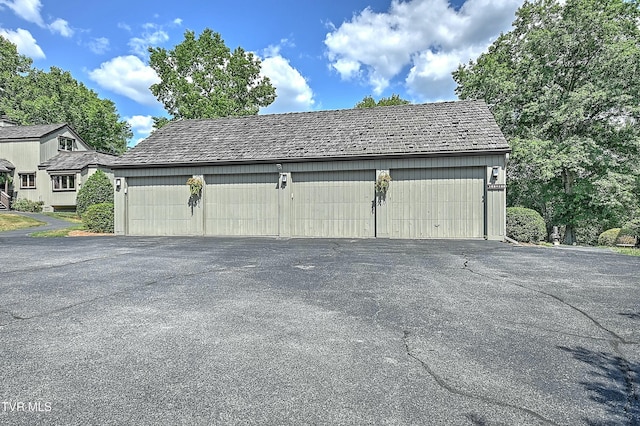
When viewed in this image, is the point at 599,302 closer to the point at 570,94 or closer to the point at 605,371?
the point at 605,371

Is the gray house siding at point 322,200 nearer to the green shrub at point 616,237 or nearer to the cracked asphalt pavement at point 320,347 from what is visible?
the cracked asphalt pavement at point 320,347

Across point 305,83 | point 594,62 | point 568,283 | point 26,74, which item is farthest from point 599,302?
point 26,74

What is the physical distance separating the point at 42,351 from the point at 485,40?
74.8 ft

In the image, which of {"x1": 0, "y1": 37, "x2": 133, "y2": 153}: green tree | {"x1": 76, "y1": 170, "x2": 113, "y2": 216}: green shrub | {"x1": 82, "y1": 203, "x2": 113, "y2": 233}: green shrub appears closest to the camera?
{"x1": 82, "y1": 203, "x2": 113, "y2": 233}: green shrub

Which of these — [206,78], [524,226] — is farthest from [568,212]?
[206,78]

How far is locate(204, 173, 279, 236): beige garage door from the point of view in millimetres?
12695

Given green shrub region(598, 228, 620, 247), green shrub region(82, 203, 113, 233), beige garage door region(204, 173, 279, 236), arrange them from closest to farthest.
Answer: beige garage door region(204, 173, 279, 236) < green shrub region(82, 203, 113, 233) < green shrub region(598, 228, 620, 247)

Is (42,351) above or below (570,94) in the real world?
below

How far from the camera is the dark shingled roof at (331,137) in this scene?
38.7 feet

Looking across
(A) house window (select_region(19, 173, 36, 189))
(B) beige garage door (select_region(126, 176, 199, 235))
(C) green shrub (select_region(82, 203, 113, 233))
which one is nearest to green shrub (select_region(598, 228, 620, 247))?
(B) beige garage door (select_region(126, 176, 199, 235))

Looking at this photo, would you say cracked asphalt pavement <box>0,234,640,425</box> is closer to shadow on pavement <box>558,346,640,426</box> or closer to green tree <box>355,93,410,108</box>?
shadow on pavement <box>558,346,640,426</box>

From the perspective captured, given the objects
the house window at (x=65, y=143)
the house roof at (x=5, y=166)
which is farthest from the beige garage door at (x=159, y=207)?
the house window at (x=65, y=143)

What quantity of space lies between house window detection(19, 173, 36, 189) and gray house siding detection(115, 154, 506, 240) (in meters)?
17.9

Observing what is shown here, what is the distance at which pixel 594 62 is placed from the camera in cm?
1519
